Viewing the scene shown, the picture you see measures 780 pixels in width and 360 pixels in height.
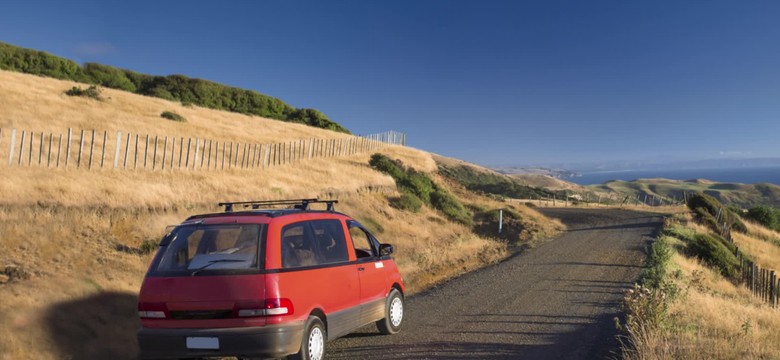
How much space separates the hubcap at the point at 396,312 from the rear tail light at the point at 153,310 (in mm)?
3579

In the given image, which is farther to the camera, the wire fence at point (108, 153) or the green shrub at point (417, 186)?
the green shrub at point (417, 186)

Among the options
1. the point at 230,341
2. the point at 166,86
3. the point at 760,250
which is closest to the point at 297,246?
the point at 230,341

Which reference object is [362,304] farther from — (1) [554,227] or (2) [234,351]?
(1) [554,227]

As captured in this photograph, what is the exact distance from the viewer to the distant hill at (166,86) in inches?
2199

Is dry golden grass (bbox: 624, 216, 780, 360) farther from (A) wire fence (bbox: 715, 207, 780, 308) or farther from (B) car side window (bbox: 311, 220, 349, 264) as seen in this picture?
(A) wire fence (bbox: 715, 207, 780, 308)

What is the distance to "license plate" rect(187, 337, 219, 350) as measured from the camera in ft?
18.4

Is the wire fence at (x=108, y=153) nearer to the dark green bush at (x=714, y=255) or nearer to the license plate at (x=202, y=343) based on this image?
the license plate at (x=202, y=343)

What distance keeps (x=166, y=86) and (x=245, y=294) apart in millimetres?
67655

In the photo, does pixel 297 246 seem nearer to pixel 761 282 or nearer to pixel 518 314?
pixel 518 314

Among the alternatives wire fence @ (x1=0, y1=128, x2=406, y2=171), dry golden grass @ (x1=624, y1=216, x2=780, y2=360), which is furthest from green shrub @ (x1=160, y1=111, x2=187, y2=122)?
dry golden grass @ (x1=624, y1=216, x2=780, y2=360)

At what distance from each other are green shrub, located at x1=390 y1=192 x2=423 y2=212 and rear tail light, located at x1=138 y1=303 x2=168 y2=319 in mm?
21724

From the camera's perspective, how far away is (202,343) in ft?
18.5

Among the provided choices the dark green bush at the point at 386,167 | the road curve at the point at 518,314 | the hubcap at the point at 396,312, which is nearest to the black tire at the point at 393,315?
the hubcap at the point at 396,312

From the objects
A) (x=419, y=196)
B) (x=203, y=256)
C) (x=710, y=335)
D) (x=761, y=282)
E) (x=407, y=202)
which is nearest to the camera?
(x=203, y=256)
